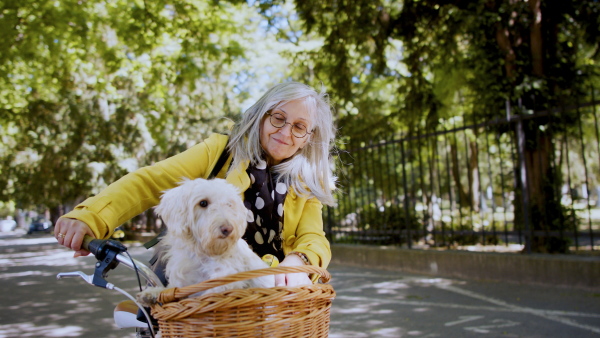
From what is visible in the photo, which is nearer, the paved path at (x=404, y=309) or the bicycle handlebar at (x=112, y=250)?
the bicycle handlebar at (x=112, y=250)

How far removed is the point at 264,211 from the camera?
2.24 m

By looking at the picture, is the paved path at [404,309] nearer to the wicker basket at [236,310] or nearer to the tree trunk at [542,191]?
the tree trunk at [542,191]

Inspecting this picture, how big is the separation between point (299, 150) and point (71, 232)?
121 cm

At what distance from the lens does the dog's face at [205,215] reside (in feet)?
5.31

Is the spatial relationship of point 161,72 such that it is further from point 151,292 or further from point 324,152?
point 151,292

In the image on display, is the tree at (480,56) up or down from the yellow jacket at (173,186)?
up

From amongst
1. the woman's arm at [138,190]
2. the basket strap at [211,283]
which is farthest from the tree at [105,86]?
the basket strap at [211,283]

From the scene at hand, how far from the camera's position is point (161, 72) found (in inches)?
539

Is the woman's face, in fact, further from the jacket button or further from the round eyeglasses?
the jacket button

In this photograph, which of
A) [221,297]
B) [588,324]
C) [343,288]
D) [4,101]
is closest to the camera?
[221,297]

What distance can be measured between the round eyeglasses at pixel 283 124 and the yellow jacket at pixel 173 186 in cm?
25

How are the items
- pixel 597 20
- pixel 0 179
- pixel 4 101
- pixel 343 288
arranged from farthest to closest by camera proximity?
pixel 0 179 < pixel 4 101 < pixel 597 20 < pixel 343 288

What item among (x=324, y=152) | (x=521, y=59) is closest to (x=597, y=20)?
(x=521, y=59)

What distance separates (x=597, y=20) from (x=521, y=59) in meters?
1.37
